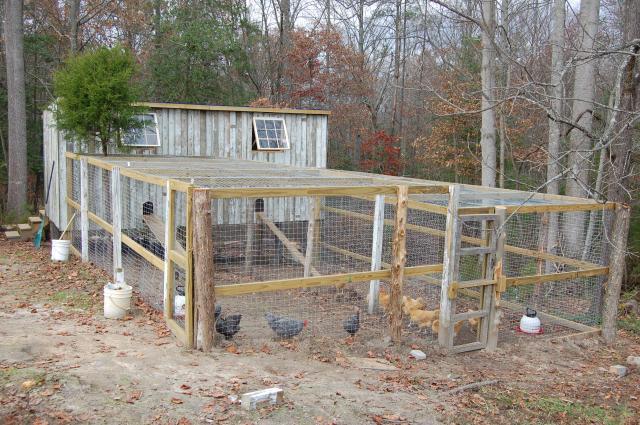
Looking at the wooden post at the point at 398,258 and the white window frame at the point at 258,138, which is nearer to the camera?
the wooden post at the point at 398,258

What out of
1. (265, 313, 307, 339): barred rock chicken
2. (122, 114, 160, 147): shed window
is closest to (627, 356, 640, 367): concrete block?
(265, 313, 307, 339): barred rock chicken

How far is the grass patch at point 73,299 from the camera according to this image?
8055 mm

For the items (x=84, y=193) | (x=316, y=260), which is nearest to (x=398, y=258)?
(x=316, y=260)

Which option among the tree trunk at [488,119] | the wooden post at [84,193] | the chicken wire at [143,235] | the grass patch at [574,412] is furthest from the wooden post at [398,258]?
the wooden post at [84,193]

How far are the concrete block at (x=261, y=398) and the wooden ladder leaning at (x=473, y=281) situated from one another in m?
2.97

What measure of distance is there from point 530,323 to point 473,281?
1.36 metres

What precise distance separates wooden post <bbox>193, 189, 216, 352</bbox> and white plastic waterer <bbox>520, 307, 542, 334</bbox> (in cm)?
443

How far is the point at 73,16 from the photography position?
1708 centimetres

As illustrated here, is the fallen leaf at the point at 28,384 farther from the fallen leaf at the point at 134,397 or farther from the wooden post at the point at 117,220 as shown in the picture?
the wooden post at the point at 117,220

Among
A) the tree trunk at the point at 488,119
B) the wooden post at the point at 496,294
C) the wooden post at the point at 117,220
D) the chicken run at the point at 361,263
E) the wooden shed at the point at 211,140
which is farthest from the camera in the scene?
the wooden shed at the point at 211,140

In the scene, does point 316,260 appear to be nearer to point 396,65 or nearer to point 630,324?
point 630,324

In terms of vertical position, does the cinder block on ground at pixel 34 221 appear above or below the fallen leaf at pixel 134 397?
below

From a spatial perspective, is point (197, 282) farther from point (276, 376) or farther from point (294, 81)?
point (294, 81)

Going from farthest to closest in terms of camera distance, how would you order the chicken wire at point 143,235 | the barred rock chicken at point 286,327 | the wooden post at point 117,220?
the chicken wire at point 143,235, the wooden post at point 117,220, the barred rock chicken at point 286,327
